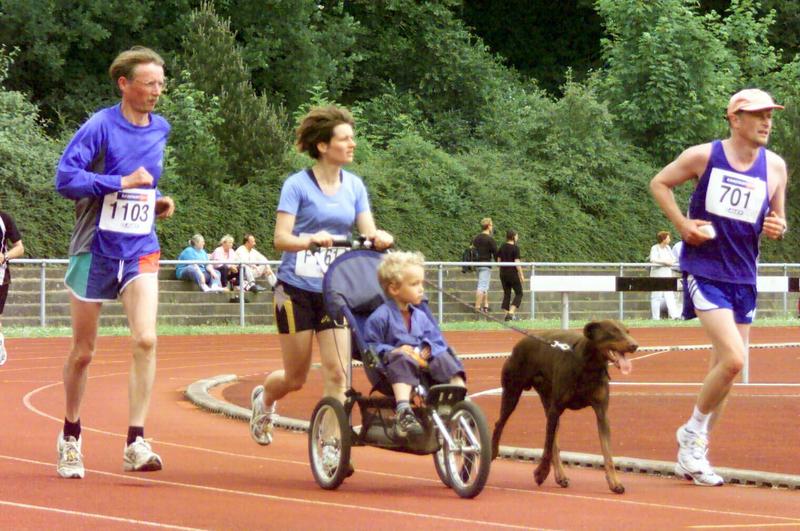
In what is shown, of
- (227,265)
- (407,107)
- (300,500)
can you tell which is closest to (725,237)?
(300,500)

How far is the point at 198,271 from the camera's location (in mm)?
29781

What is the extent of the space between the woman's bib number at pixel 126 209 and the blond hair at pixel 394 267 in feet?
4.10

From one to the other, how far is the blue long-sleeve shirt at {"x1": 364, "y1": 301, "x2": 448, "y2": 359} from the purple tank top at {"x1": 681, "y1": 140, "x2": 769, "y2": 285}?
1.53 m

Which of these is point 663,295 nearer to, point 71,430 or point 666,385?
point 666,385

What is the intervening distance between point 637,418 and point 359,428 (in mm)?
4181

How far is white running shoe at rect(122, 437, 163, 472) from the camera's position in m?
9.15

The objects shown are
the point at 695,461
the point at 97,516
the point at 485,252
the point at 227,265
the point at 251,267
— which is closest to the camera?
the point at 97,516

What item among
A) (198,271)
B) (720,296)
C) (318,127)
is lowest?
(720,296)

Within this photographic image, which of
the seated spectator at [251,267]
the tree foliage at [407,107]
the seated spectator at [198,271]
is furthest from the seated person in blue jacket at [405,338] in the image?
the tree foliage at [407,107]

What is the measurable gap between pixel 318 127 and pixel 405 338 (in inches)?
49.4

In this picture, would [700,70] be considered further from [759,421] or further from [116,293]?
[116,293]

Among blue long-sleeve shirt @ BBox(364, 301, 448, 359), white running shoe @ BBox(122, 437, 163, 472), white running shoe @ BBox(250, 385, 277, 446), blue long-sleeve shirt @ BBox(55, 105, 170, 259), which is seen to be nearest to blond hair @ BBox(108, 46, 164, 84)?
blue long-sleeve shirt @ BBox(55, 105, 170, 259)

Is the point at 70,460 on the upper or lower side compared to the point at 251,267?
lower

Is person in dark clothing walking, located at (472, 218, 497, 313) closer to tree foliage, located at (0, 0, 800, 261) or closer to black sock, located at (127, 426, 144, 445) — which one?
tree foliage, located at (0, 0, 800, 261)
